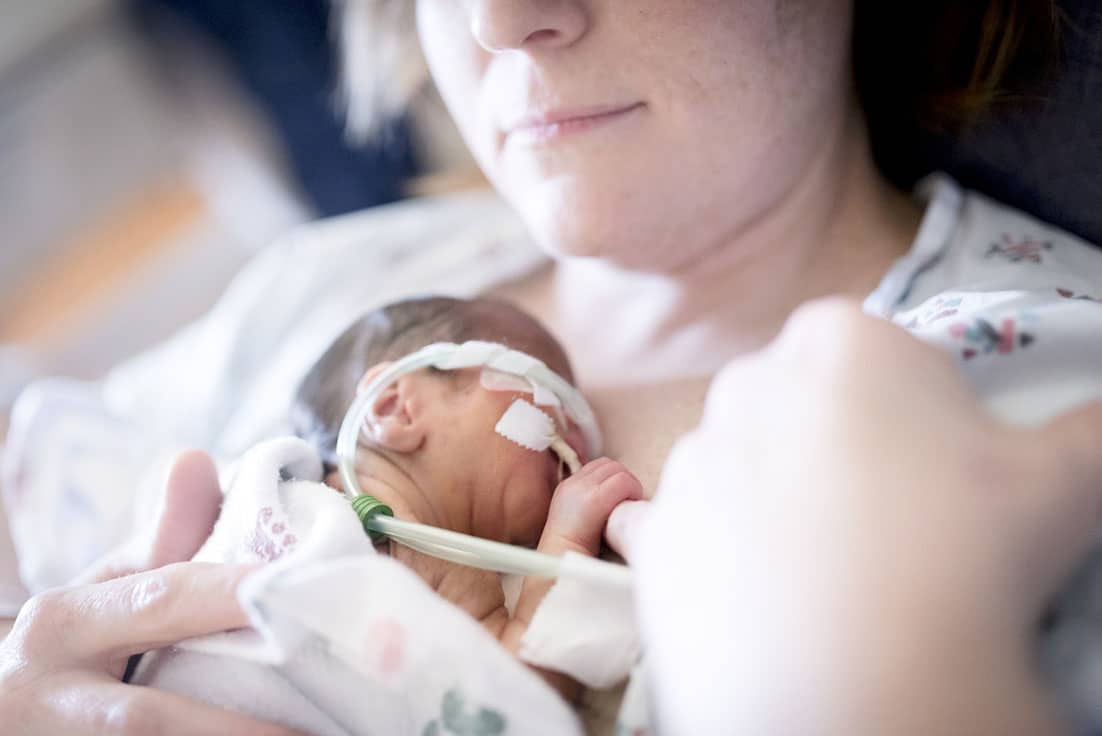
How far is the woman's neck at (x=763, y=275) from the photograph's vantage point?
36.5 inches

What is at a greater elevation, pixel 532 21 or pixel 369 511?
pixel 532 21

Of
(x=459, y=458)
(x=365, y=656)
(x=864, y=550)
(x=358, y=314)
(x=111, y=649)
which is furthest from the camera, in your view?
(x=358, y=314)

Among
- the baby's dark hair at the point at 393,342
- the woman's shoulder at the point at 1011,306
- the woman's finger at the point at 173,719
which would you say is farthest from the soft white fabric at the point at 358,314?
the woman's finger at the point at 173,719

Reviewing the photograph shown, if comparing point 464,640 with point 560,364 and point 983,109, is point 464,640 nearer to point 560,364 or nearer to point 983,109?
point 560,364

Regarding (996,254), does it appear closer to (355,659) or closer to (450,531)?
(450,531)

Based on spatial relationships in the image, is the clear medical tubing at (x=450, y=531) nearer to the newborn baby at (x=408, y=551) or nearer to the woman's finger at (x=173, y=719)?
the newborn baby at (x=408, y=551)

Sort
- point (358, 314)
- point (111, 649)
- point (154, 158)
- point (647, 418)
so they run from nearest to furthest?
1. point (111, 649)
2. point (647, 418)
3. point (358, 314)
4. point (154, 158)

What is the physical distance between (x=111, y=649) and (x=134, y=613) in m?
0.04

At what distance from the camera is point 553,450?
2.56 ft

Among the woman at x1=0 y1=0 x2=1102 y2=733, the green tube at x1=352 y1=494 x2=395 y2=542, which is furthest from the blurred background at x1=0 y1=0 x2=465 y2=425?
the green tube at x1=352 y1=494 x2=395 y2=542

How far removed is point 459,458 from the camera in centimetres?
75

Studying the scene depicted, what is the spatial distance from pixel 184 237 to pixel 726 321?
5.91 ft

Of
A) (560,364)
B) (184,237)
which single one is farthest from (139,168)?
(560,364)

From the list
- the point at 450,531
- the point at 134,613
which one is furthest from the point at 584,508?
the point at 134,613
